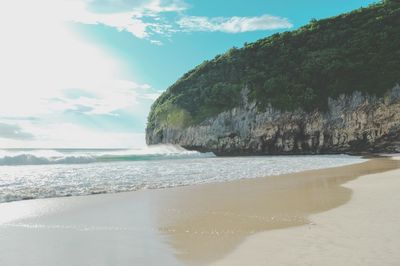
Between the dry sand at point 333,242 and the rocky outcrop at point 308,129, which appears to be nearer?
the dry sand at point 333,242

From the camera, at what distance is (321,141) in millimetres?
44656

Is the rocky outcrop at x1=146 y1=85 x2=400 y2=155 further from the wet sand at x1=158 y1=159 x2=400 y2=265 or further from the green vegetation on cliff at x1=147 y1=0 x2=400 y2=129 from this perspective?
the wet sand at x1=158 y1=159 x2=400 y2=265

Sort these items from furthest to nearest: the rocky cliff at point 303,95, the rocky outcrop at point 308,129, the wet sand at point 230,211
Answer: the rocky cliff at point 303,95 < the rocky outcrop at point 308,129 < the wet sand at point 230,211

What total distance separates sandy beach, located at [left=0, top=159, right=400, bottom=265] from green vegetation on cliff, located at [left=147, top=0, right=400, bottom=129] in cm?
3839

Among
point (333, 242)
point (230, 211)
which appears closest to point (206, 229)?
point (230, 211)

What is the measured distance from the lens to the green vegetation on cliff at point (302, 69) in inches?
1841

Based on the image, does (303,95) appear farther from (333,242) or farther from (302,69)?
(333,242)

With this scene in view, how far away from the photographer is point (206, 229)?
261 inches

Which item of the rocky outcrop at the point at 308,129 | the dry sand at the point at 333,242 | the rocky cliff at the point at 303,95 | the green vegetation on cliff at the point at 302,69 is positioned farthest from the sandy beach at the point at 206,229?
the green vegetation on cliff at the point at 302,69

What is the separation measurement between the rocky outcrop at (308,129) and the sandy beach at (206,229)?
110ft

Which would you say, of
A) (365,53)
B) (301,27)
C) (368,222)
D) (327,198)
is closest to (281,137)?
(365,53)

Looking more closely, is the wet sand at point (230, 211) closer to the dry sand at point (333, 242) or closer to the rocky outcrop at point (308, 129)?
the dry sand at point (333, 242)

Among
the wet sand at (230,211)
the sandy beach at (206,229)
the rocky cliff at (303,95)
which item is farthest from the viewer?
the rocky cliff at (303,95)

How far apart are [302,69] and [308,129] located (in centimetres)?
1039
